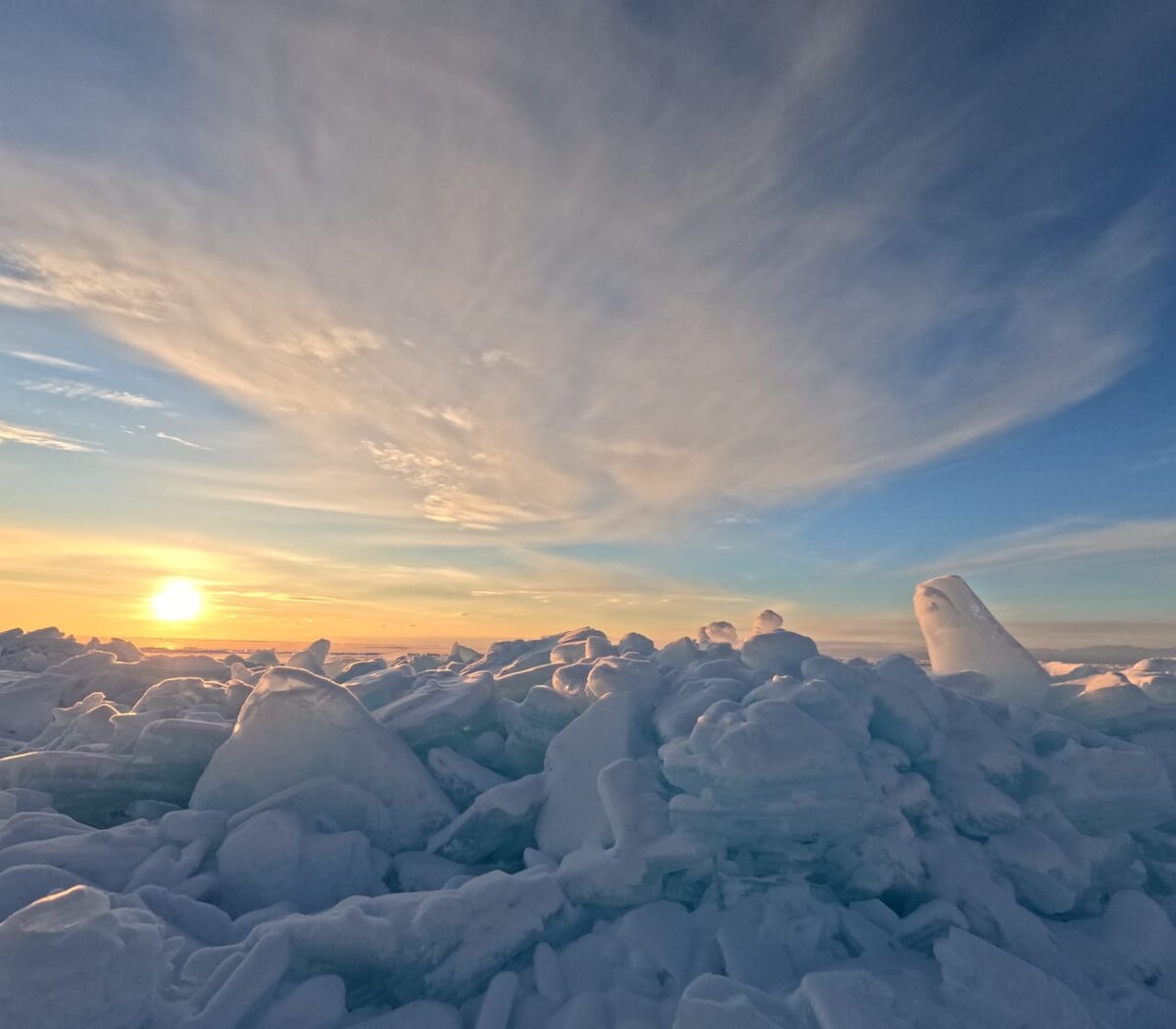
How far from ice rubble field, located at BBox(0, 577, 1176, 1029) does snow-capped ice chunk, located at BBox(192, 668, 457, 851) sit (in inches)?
0.8

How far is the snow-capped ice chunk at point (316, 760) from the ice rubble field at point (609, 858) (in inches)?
0.8

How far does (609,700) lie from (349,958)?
10.3 ft

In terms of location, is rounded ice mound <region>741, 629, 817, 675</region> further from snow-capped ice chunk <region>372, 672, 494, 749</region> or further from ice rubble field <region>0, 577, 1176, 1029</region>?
snow-capped ice chunk <region>372, 672, 494, 749</region>

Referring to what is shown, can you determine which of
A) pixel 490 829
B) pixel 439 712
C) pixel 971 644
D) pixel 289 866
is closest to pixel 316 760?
pixel 289 866

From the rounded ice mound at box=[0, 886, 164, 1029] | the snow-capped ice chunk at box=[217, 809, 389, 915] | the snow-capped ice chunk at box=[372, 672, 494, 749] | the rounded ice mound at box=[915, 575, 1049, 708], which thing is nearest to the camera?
the rounded ice mound at box=[0, 886, 164, 1029]

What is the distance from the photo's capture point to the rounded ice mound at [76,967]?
2.91 metres

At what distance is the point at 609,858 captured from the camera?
492 centimetres

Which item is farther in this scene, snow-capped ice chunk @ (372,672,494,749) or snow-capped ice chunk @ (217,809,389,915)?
snow-capped ice chunk @ (372,672,494,749)

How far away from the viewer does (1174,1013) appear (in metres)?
4.40

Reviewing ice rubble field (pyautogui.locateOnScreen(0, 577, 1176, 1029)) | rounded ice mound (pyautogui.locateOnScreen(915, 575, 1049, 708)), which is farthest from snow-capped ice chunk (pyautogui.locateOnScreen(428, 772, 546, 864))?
rounded ice mound (pyautogui.locateOnScreen(915, 575, 1049, 708))

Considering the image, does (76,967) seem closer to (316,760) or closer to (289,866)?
(289,866)

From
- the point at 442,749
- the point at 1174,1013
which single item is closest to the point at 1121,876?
the point at 1174,1013

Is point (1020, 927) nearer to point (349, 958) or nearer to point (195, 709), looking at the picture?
point (349, 958)

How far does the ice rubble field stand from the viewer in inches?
147
